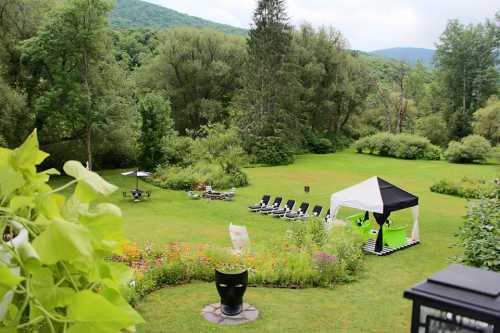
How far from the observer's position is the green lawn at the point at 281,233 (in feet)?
27.3

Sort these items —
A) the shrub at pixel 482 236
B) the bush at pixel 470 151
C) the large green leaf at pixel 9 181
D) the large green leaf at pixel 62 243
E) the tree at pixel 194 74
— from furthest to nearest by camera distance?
1. the tree at pixel 194 74
2. the bush at pixel 470 151
3. the shrub at pixel 482 236
4. the large green leaf at pixel 9 181
5. the large green leaf at pixel 62 243

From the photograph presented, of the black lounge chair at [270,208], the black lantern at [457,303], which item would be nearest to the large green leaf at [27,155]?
the black lantern at [457,303]

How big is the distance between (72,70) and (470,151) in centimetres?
2915

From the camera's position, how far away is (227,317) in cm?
833

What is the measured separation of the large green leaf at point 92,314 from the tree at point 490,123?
4312cm

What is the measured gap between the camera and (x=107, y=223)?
63 centimetres

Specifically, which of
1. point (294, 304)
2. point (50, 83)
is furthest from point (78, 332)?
point (50, 83)

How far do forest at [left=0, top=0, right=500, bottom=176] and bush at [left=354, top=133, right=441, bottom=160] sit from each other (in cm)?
14

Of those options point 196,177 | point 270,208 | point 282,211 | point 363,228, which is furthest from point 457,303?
point 196,177

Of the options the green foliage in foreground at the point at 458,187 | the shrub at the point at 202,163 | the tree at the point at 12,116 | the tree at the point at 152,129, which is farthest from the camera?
the tree at the point at 152,129

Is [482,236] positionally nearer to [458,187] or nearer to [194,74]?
[458,187]

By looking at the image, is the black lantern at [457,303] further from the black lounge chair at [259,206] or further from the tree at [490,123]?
the tree at [490,123]

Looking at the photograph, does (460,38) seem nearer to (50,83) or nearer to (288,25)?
(288,25)

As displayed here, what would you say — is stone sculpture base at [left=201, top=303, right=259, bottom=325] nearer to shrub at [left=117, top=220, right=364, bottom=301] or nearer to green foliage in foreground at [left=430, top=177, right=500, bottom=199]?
shrub at [left=117, top=220, right=364, bottom=301]
